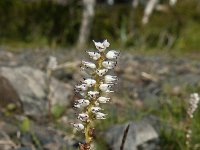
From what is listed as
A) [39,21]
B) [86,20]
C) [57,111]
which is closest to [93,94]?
[57,111]

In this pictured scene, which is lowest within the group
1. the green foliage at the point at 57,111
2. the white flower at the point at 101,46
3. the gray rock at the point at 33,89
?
the white flower at the point at 101,46

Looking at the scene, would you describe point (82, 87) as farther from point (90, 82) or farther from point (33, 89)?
point (33, 89)

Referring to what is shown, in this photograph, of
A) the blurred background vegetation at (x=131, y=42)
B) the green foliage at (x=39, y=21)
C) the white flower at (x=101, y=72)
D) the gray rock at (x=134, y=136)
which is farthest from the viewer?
the green foliage at (x=39, y=21)

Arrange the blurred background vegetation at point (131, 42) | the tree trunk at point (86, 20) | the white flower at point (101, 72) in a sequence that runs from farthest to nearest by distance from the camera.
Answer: the tree trunk at point (86, 20) < the blurred background vegetation at point (131, 42) < the white flower at point (101, 72)

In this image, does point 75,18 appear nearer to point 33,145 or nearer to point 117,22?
point 117,22

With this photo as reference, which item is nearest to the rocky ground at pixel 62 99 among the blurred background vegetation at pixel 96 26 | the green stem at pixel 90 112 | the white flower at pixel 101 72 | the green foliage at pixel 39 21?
the green stem at pixel 90 112

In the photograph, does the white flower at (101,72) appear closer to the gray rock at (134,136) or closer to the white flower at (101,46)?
the white flower at (101,46)

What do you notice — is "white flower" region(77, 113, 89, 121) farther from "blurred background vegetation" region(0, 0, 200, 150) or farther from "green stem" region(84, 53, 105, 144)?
"blurred background vegetation" region(0, 0, 200, 150)
